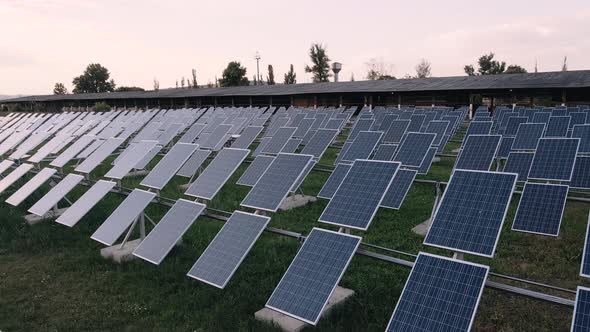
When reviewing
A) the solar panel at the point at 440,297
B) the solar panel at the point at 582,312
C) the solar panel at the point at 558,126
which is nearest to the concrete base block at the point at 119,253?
the solar panel at the point at 440,297

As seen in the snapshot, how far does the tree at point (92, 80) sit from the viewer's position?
9362 cm

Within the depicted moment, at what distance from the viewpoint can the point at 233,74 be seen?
66.8 metres

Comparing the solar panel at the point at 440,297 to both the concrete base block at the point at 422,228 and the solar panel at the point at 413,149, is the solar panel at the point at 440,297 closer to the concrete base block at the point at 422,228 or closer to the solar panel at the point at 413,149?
the concrete base block at the point at 422,228

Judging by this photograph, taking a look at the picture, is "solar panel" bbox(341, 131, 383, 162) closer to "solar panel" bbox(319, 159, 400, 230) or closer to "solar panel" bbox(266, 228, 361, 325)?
"solar panel" bbox(319, 159, 400, 230)

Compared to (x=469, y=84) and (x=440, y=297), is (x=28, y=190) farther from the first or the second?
(x=469, y=84)

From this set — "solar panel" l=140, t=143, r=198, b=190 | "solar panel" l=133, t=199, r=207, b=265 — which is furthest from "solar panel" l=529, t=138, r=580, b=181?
"solar panel" l=140, t=143, r=198, b=190

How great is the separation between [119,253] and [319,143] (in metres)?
5.73

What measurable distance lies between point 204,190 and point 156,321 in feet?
7.15

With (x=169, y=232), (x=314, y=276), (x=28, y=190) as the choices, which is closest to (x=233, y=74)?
(x=28, y=190)

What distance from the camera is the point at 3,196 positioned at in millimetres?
11320

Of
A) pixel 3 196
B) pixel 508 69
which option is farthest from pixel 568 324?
pixel 508 69

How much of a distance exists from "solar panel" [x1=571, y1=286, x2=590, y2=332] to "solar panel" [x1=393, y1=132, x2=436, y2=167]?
4949mm

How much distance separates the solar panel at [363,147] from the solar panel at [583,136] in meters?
4.69

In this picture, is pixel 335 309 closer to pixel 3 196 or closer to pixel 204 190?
pixel 204 190
